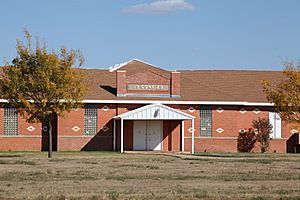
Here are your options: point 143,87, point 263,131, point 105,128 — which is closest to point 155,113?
point 143,87

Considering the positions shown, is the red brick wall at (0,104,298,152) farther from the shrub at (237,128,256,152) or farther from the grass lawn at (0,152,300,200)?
the grass lawn at (0,152,300,200)

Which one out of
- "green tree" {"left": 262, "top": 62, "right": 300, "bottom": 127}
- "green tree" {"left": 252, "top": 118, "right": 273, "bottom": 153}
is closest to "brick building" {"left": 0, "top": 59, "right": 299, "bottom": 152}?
"green tree" {"left": 252, "top": 118, "right": 273, "bottom": 153}

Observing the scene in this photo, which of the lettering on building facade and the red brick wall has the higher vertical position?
the lettering on building facade

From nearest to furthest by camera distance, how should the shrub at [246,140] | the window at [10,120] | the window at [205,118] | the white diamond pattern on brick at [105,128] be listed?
the window at [10,120], the white diamond pattern on brick at [105,128], the window at [205,118], the shrub at [246,140]

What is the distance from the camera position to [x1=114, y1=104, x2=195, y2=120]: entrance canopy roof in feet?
A: 168

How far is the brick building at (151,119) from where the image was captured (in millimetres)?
52094

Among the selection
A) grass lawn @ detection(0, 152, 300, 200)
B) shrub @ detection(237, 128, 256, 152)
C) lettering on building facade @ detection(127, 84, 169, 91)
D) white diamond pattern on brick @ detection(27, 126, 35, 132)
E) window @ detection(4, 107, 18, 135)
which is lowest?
grass lawn @ detection(0, 152, 300, 200)

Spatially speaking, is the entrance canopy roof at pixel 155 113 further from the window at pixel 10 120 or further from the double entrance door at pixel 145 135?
the window at pixel 10 120

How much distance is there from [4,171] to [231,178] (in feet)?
30.2

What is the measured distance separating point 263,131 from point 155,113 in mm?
9205

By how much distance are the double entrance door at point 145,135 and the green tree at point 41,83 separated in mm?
12791

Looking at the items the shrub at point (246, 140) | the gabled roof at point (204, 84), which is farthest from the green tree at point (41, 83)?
the shrub at point (246, 140)

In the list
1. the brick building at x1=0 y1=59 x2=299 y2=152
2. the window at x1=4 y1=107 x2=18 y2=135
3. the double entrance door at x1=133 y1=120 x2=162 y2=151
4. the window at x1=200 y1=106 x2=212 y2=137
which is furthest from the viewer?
the window at x1=200 y1=106 x2=212 y2=137

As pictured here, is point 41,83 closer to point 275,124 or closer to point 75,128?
point 75,128
